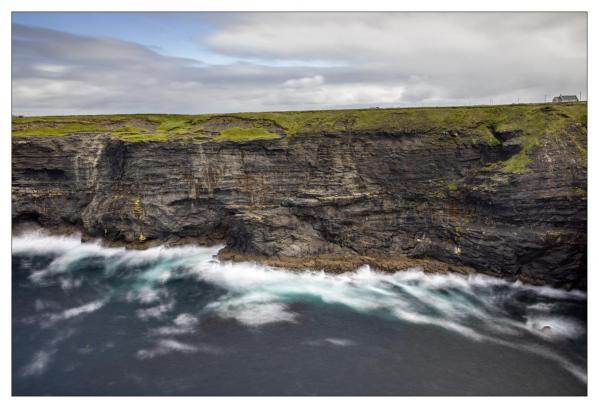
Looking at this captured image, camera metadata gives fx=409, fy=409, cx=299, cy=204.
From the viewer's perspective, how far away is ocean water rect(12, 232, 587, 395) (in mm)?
31969

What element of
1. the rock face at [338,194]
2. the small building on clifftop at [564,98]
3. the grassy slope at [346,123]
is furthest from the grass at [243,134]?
the small building on clifftop at [564,98]

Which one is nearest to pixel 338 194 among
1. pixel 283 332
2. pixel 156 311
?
pixel 283 332

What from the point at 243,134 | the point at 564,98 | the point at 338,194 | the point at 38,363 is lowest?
the point at 38,363

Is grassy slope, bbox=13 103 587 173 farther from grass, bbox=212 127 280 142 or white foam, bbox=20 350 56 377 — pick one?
white foam, bbox=20 350 56 377

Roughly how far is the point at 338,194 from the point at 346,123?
1158 cm

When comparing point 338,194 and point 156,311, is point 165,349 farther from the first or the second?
point 338,194

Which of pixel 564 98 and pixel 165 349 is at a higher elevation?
pixel 564 98

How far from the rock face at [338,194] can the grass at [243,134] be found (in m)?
1.10

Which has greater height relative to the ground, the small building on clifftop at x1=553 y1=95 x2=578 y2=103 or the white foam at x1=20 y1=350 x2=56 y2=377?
the small building on clifftop at x1=553 y1=95 x2=578 y2=103

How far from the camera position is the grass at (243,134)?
6084 centimetres

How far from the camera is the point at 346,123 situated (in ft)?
201

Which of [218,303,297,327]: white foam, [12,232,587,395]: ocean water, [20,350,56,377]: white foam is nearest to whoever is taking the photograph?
[12,232,587,395]: ocean water

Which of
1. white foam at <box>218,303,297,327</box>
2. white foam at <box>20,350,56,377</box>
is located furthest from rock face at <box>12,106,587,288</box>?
white foam at <box>20,350,56,377</box>

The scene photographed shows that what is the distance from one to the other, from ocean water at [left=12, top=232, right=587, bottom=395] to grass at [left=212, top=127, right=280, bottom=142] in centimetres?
1854
